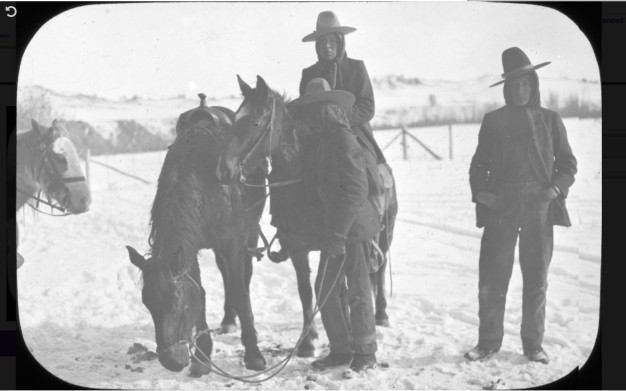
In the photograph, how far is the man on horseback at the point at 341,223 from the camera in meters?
3.77

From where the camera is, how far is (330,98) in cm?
396

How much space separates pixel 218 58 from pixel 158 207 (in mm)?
1258

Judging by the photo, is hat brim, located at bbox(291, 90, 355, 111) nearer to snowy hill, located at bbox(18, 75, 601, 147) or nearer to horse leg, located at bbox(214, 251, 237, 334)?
snowy hill, located at bbox(18, 75, 601, 147)

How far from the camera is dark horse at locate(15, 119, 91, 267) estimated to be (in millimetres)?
4484

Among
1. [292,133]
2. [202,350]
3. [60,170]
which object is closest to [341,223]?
[292,133]

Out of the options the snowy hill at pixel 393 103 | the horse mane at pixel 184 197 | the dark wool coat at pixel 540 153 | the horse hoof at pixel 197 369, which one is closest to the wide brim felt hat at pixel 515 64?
the snowy hill at pixel 393 103

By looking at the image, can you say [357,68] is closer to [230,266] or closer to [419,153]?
[419,153]

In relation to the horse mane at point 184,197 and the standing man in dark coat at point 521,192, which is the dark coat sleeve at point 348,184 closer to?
the horse mane at point 184,197

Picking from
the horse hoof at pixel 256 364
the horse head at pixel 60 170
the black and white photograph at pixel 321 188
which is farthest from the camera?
the horse head at pixel 60 170

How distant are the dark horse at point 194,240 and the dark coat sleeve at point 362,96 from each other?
85 cm

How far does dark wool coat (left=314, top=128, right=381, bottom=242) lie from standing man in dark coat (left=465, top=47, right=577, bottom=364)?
99 centimetres

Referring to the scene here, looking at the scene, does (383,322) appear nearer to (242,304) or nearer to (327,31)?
(242,304)

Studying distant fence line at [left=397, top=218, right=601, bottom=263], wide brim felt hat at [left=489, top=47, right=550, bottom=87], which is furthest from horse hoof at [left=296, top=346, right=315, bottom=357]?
wide brim felt hat at [left=489, top=47, right=550, bottom=87]

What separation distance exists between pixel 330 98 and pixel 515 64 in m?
1.41
